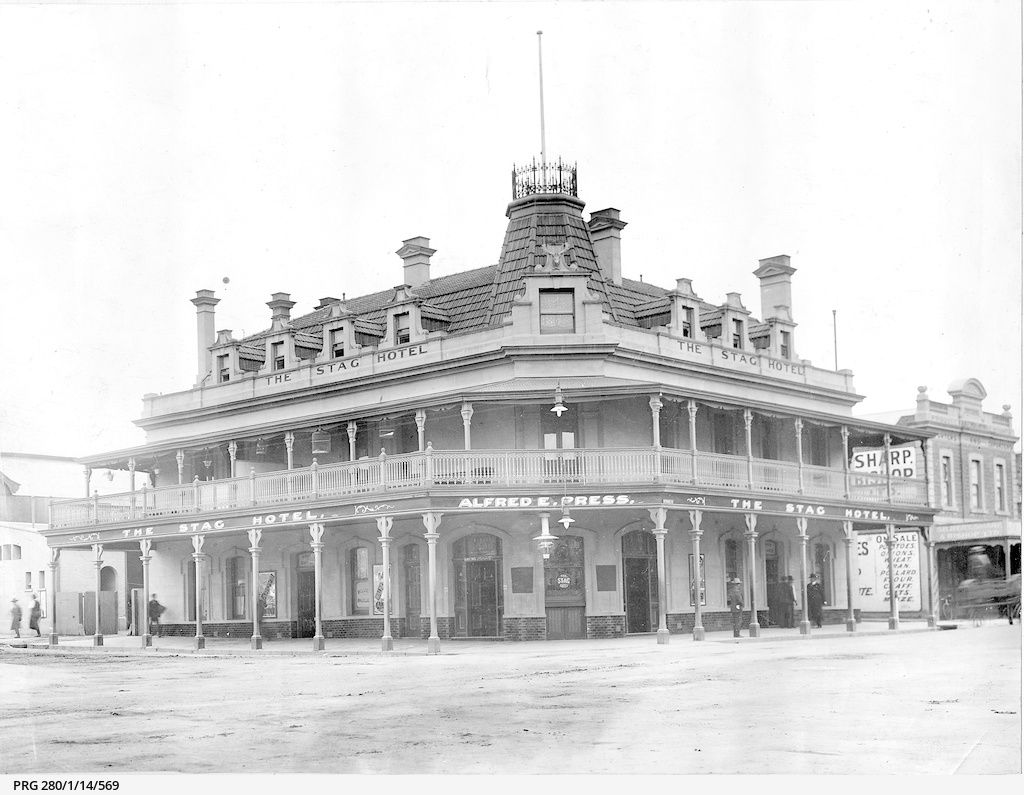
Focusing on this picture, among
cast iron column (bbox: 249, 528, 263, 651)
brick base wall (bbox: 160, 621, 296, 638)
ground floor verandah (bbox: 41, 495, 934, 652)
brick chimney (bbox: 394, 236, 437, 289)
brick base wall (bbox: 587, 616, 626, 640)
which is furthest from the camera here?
brick chimney (bbox: 394, 236, 437, 289)

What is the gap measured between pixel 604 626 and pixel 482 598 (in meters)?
3.11

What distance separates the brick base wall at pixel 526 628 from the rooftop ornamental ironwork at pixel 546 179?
1185 centimetres

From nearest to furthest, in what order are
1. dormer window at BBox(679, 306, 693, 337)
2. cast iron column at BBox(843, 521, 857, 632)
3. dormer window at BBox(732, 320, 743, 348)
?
cast iron column at BBox(843, 521, 857, 632) < dormer window at BBox(679, 306, 693, 337) < dormer window at BBox(732, 320, 743, 348)

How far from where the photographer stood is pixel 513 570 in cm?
3216

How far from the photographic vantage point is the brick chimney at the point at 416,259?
42781 mm

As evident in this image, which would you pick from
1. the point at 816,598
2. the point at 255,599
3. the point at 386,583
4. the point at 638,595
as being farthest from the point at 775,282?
the point at 255,599

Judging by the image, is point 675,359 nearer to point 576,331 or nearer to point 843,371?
point 576,331

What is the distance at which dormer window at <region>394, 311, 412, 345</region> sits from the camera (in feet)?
125

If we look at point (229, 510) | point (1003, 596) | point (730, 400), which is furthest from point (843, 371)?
point (229, 510)

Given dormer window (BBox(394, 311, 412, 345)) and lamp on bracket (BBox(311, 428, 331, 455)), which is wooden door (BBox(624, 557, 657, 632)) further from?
dormer window (BBox(394, 311, 412, 345))

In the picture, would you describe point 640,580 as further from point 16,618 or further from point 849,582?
point 16,618

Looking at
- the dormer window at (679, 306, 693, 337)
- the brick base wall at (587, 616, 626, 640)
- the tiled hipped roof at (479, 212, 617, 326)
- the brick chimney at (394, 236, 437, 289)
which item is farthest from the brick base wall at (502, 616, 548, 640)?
the brick chimney at (394, 236, 437, 289)

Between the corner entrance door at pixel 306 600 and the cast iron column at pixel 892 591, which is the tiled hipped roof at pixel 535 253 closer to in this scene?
the corner entrance door at pixel 306 600

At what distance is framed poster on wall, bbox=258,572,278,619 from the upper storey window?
10828 mm
